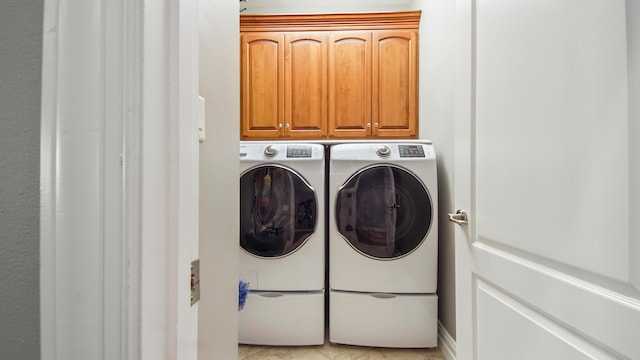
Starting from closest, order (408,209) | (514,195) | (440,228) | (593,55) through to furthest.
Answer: (593,55) → (514,195) → (408,209) → (440,228)

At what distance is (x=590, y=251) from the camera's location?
570 mm

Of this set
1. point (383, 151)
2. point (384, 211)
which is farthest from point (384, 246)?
point (383, 151)

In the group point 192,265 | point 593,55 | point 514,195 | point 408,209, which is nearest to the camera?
point 192,265

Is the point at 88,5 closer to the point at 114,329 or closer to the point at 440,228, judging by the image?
the point at 114,329

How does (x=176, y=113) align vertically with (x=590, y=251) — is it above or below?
above

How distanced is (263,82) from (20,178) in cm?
222

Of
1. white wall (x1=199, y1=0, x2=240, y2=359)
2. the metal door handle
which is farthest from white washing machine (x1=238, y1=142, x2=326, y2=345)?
white wall (x1=199, y1=0, x2=240, y2=359)

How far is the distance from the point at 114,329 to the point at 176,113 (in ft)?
0.79

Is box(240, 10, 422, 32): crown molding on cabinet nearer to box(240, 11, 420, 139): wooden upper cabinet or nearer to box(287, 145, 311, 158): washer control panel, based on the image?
box(240, 11, 420, 139): wooden upper cabinet

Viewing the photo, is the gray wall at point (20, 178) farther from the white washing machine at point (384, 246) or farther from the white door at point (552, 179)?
the white washing machine at point (384, 246)

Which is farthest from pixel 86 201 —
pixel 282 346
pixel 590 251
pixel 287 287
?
pixel 282 346

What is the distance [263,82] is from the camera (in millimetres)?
2396

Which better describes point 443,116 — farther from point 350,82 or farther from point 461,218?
point 461,218

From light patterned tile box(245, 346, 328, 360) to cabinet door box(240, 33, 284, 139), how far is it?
5.00 ft
